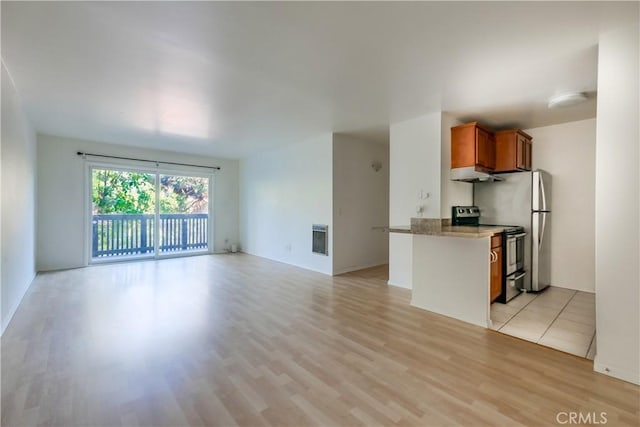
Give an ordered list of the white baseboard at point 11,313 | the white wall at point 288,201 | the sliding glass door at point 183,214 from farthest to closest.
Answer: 1. the sliding glass door at point 183,214
2. the white wall at point 288,201
3. the white baseboard at point 11,313

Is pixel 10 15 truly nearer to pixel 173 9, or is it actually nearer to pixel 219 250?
pixel 173 9

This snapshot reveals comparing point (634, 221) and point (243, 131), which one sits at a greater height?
point (243, 131)

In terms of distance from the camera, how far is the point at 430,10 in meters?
1.74

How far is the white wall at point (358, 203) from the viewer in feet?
16.2

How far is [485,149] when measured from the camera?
3738 mm

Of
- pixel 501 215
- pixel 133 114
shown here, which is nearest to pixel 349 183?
pixel 501 215

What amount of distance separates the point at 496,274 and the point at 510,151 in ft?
5.74

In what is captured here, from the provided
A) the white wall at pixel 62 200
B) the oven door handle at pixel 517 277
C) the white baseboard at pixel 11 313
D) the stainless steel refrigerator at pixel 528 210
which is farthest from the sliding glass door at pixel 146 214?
the oven door handle at pixel 517 277

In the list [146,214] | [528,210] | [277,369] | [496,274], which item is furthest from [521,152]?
[146,214]

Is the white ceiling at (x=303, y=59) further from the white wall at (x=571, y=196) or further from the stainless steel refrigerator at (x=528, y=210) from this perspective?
the stainless steel refrigerator at (x=528, y=210)

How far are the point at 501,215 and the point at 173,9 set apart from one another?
452 cm

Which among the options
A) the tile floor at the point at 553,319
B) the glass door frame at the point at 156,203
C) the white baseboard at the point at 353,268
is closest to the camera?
the tile floor at the point at 553,319

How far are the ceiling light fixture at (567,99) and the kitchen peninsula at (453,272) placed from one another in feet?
4.83

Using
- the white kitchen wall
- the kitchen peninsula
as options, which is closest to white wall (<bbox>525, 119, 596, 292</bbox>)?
the kitchen peninsula
